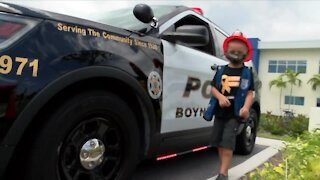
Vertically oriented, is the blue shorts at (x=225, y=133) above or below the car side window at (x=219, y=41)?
below

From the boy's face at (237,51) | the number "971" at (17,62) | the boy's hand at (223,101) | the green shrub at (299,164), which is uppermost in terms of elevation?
the boy's face at (237,51)

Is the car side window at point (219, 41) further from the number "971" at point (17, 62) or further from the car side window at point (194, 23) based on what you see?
the number "971" at point (17, 62)

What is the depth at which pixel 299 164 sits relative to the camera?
7.95 ft

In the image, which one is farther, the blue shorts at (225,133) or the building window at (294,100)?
the building window at (294,100)

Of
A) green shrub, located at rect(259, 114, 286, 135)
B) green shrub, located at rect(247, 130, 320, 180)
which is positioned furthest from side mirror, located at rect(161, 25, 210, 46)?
green shrub, located at rect(259, 114, 286, 135)

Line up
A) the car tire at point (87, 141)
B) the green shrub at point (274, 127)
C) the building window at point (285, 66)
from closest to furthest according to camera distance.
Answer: the car tire at point (87, 141) → the green shrub at point (274, 127) → the building window at point (285, 66)

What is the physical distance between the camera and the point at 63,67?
251 cm

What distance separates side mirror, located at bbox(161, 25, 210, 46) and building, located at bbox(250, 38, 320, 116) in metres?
38.4

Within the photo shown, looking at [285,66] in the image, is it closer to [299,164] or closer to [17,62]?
[299,164]

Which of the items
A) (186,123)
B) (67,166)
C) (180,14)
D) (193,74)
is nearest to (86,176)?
(67,166)

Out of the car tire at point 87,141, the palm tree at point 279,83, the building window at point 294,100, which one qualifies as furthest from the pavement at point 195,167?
the building window at point 294,100

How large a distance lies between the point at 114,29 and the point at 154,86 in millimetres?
584

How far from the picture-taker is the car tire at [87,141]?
2.42m

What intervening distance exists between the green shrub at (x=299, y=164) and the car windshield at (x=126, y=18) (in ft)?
5.37
